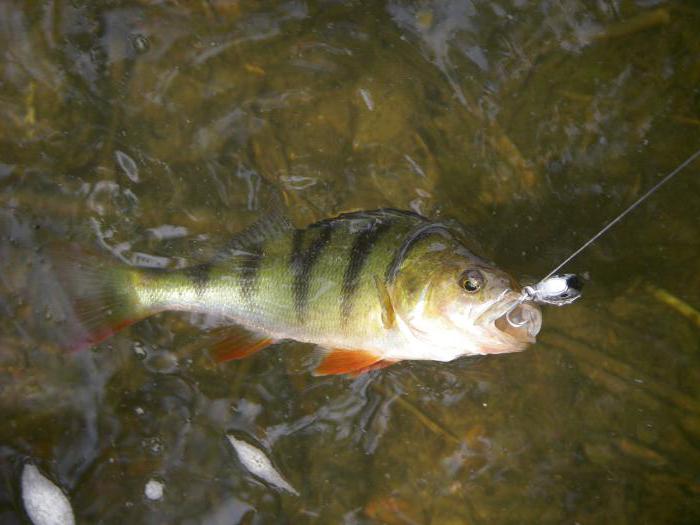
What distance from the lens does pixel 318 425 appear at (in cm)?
361

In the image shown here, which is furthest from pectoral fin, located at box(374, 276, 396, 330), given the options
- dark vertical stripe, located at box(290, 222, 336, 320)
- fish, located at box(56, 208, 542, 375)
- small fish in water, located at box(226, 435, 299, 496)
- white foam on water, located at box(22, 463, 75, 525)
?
white foam on water, located at box(22, 463, 75, 525)

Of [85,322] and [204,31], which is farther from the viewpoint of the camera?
[204,31]

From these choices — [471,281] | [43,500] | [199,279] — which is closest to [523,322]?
[471,281]

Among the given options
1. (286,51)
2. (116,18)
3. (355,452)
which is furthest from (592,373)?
(116,18)

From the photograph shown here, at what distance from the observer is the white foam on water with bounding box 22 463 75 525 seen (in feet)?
11.4

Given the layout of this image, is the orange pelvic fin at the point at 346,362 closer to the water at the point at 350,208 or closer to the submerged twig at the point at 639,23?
the water at the point at 350,208

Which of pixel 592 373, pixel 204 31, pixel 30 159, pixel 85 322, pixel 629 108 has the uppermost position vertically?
pixel 204 31

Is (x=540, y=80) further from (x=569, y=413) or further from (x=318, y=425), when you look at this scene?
(x=318, y=425)

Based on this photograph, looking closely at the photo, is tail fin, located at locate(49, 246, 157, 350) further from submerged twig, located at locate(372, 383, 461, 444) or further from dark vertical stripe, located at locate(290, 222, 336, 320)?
submerged twig, located at locate(372, 383, 461, 444)

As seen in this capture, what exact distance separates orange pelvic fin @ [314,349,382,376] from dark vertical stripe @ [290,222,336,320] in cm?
27

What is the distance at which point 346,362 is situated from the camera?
2.88 metres

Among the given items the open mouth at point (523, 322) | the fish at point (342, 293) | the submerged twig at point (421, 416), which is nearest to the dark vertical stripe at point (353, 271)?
the fish at point (342, 293)

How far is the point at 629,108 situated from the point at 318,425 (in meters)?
2.75

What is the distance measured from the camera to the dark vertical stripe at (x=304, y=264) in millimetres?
2910
